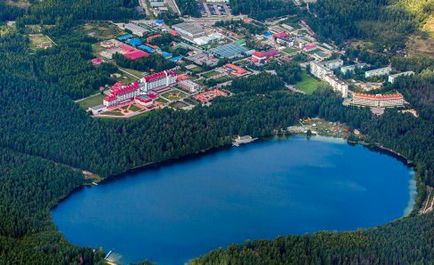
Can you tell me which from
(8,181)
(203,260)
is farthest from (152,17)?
(203,260)

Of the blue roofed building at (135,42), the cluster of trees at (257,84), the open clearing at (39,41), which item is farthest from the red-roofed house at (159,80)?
the open clearing at (39,41)

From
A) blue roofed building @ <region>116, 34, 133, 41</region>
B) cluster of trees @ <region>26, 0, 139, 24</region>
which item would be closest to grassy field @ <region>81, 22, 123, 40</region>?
blue roofed building @ <region>116, 34, 133, 41</region>

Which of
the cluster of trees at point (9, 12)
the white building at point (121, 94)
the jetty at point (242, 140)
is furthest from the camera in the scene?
the cluster of trees at point (9, 12)

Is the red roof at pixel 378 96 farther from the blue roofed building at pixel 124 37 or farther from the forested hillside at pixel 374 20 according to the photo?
the blue roofed building at pixel 124 37

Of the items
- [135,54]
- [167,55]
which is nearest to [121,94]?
[135,54]

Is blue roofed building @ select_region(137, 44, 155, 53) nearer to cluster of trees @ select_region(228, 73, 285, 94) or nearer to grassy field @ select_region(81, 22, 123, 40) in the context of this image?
grassy field @ select_region(81, 22, 123, 40)

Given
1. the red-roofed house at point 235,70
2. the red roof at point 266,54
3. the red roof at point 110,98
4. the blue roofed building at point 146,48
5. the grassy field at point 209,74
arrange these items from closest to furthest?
the red roof at point 110,98
the grassy field at point 209,74
the red-roofed house at point 235,70
the red roof at point 266,54
the blue roofed building at point 146,48
